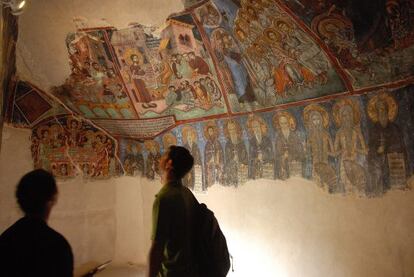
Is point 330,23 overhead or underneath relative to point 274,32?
underneath

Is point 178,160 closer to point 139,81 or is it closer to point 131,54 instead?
point 131,54

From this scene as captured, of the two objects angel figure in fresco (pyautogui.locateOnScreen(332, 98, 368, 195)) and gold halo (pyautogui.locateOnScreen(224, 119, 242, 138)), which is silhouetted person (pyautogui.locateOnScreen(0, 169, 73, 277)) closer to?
angel figure in fresco (pyautogui.locateOnScreen(332, 98, 368, 195))

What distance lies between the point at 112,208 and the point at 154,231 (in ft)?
25.2

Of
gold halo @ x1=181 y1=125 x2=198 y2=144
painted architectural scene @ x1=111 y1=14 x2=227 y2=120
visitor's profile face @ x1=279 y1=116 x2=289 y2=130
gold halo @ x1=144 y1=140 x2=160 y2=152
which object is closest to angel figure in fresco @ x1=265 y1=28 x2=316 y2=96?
visitor's profile face @ x1=279 y1=116 x2=289 y2=130

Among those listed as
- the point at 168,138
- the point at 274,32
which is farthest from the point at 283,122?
the point at 168,138

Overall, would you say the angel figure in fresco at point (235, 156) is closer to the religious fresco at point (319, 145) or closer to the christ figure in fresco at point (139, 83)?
the religious fresco at point (319, 145)

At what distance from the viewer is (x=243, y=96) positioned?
751 cm

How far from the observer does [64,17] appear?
716 centimetres

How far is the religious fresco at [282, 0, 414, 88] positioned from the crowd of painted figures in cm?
40

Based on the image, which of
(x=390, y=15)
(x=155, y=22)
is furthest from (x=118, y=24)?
(x=390, y=15)

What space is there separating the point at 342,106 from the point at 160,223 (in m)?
4.17

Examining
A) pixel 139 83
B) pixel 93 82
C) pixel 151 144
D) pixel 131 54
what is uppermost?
pixel 131 54

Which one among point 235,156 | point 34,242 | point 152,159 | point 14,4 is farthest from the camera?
point 152,159

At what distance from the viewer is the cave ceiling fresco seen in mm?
5344
